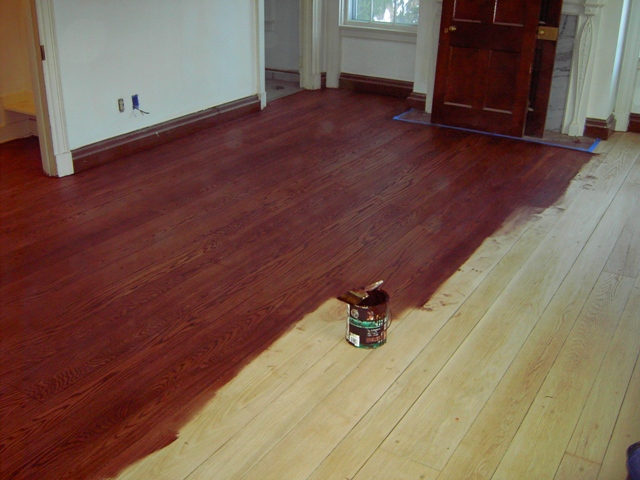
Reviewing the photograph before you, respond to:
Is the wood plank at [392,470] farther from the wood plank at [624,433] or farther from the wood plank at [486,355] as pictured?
the wood plank at [624,433]

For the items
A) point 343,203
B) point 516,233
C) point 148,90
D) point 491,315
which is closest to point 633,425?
point 491,315

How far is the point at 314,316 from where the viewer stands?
311 cm

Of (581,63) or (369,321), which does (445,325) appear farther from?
(581,63)

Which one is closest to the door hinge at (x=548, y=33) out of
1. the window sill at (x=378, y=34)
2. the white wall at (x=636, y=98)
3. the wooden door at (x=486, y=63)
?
the wooden door at (x=486, y=63)

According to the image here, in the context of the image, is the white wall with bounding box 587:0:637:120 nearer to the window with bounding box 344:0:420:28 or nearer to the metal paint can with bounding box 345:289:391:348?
the window with bounding box 344:0:420:28

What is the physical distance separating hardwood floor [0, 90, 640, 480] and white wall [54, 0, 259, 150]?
381 millimetres

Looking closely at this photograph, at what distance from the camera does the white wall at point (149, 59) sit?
14.9 ft

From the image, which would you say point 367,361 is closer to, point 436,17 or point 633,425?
point 633,425

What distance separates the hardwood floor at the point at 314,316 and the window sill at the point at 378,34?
1897 mm

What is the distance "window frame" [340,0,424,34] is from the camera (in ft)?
21.6

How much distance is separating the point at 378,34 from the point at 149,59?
8.31 feet

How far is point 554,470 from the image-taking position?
2.26 metres

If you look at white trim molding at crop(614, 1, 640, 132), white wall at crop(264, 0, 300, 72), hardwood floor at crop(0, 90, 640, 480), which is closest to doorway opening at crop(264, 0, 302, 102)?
white wall at crop(264, 0, 300, 72)

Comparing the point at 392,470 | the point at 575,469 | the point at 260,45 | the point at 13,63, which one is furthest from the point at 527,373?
the point at 13,63
